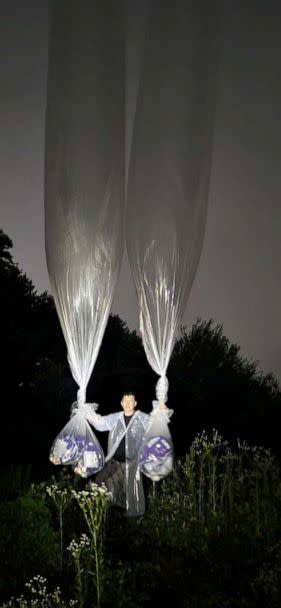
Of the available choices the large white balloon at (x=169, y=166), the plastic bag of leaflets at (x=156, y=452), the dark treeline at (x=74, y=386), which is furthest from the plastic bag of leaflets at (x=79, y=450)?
the dark treeline at (x=74, y=386)

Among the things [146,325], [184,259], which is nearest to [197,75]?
[184,259]

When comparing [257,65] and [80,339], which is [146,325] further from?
[257,65]

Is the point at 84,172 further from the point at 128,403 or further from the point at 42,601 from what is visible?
the point at 42,601

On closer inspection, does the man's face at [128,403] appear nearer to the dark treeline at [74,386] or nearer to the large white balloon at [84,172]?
the large white balloon at [84,172]

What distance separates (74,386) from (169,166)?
246 inches

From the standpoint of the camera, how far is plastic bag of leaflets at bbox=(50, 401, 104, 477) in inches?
272

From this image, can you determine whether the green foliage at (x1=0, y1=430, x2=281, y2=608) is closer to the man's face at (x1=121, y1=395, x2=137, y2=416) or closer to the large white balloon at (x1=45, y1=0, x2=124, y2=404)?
the man's face at (x1=121, y1=395, x2=137, y2=416)

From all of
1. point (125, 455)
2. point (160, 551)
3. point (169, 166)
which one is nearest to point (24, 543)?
point (160, 551)

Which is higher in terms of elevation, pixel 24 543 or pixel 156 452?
pixel 156 452

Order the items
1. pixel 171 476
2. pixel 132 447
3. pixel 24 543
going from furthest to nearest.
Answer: pixel 171 476
pixel 132 447
pixel 24 543

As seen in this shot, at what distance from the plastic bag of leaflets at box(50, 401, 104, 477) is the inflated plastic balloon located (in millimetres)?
322

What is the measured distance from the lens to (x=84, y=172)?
23.3 feet

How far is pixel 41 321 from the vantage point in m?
13.3

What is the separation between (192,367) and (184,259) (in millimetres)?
8152
